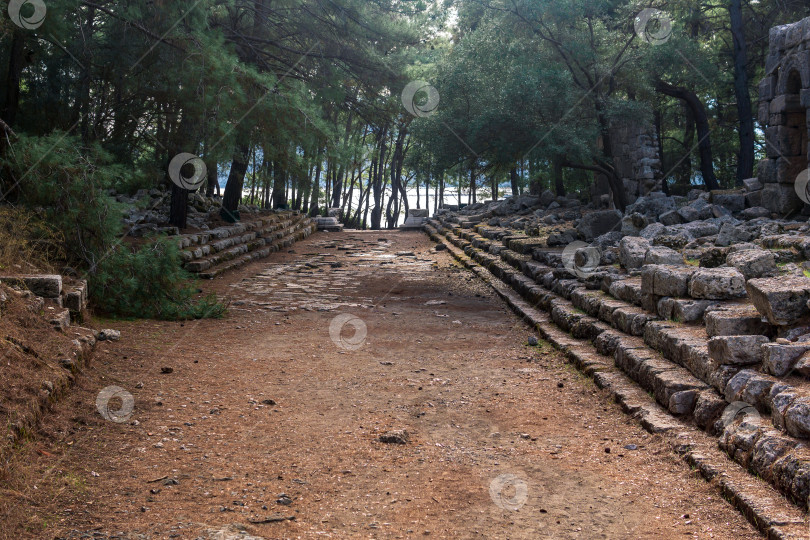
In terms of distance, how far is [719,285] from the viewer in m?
5.88

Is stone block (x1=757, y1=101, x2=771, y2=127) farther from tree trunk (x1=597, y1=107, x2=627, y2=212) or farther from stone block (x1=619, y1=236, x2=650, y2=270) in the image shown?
stone block (x1=619, y1=236, x2=650, y2=270)

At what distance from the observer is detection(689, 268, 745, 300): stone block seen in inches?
230

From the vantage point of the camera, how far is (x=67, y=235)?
7.37m

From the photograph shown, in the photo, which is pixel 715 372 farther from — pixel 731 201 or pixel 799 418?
pixel 731 201

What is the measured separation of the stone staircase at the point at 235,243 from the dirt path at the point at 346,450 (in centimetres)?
427

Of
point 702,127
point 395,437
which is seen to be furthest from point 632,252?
point 702,127

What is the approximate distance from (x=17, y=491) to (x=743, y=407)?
400cm

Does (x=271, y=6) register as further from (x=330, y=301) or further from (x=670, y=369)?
(x=670, y=369)

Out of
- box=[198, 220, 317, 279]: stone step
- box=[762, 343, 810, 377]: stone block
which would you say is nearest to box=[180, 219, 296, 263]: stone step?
box=[198, 220, 317, 279]: stone step

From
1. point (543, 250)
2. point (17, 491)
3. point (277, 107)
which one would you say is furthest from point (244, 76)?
point (17, 491)

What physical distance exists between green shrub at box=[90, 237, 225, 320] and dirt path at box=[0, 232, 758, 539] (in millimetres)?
400

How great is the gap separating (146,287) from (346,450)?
4.60 m

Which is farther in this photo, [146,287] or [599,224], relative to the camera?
[599,224]

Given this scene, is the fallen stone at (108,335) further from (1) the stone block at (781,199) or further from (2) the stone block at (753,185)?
(2) the stone block at (753,185)
